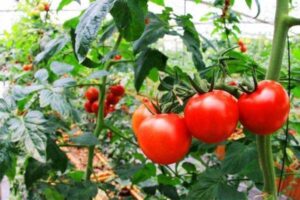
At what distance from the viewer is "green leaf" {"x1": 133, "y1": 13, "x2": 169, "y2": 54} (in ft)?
2.72

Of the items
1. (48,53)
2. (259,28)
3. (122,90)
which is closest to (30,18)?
(122,90)

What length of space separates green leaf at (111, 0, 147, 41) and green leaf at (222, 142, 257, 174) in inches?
14.7

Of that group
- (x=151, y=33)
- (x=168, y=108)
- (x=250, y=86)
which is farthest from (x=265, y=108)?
(x=151, y=33)

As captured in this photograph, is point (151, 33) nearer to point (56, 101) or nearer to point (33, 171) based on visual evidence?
point (56, 101)

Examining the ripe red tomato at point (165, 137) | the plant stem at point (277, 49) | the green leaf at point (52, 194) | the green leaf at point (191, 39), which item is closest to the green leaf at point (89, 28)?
the ripe red tomato at point (165, 137)

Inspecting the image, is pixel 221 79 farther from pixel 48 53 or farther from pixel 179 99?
pixel 48 53

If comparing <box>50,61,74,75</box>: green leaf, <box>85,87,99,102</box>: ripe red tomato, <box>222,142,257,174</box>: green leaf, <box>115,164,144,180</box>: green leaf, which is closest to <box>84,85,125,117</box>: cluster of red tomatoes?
<box>85,87,99,102</box>: ripe red tomato

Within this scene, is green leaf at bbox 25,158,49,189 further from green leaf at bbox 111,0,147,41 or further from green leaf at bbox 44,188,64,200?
green leaf at bbox 111,0,147,41

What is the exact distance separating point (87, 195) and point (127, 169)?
16 cm

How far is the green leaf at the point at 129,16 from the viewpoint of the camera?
58cm

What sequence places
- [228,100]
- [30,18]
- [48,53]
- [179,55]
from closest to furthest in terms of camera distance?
1. [228,100]
2. [48,53]
3. [30,18]
4. [179,55]

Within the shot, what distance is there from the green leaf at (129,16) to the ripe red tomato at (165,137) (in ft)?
0.48

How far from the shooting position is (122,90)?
149 cm

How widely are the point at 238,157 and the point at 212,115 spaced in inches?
13.2
